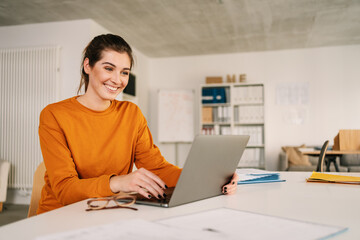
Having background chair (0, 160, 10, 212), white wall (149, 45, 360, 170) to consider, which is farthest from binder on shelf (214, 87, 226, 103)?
background chair (0, 160, 10, 212)

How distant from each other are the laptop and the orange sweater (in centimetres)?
24

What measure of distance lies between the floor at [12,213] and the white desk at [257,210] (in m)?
3.40

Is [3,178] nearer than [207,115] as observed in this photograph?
Yes

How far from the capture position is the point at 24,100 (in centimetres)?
471

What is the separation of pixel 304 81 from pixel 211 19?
2602mm

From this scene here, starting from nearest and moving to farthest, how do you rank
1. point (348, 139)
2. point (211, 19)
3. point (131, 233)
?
point (131, 233)
point (348, 139)
point (211, 19)

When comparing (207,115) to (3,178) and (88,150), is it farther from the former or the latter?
(88,150)

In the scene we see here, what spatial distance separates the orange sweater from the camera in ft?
3.48

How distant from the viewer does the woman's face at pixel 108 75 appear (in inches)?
54.5

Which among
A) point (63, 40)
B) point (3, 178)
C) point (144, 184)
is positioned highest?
point (63, 40)

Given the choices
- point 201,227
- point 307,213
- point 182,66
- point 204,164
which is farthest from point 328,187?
point 182,66

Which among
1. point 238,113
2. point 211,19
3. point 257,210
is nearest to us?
point 257,210

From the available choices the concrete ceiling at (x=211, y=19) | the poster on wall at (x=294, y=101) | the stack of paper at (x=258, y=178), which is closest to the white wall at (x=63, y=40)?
the concrete ceiling at (x=211, y=19)

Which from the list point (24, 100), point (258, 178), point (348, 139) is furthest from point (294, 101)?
point (258, 178)
